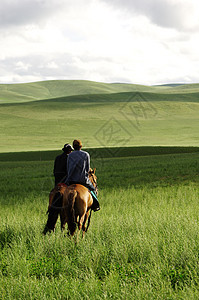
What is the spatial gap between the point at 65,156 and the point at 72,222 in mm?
1553

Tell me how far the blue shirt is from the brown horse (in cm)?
20

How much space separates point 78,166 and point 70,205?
87 cm

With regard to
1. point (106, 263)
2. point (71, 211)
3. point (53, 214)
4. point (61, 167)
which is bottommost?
point (106, 263)

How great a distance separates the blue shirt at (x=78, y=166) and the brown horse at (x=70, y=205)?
8.0 inches

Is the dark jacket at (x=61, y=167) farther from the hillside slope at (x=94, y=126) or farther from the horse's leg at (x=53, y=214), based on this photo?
the hillside slope at (x=94, y=126)

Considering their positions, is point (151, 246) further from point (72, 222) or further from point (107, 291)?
point (72, 222)

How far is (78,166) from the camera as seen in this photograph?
287 inches

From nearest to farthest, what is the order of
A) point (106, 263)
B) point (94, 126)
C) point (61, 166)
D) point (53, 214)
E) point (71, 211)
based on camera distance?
1. point (106, 263)
2. point (71, 211)
3. point (53, 214)
4. point (61, 166)
5. point (94, 126)

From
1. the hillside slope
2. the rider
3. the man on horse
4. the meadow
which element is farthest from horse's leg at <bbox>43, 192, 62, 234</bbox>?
the hillside slope

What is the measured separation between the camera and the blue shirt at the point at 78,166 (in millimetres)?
7273

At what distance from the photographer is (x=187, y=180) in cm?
1745

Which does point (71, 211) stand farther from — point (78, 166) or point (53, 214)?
point (78, 166)

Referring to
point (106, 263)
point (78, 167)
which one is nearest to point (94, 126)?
point (78, 167)

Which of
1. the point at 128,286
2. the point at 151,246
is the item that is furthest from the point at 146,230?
the point at 128,286
